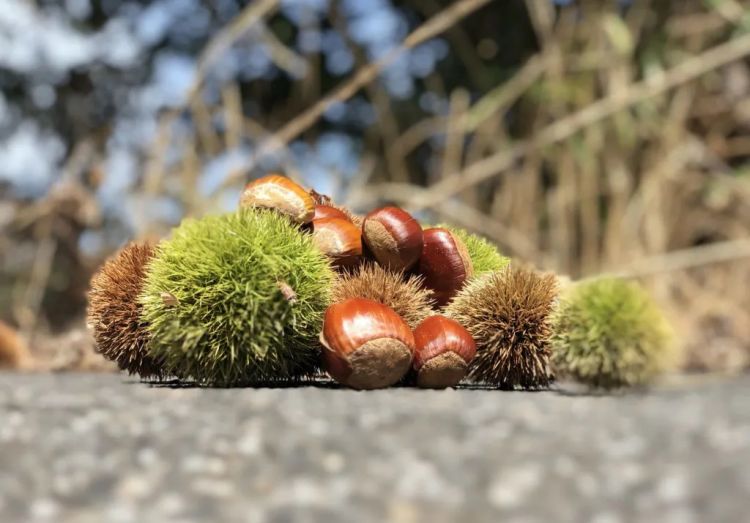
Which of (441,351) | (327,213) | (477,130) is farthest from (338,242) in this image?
(477,130)

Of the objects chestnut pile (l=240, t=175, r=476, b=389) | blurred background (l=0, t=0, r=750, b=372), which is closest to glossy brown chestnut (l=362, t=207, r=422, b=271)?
chestnut pile (l=240, t=175, r=476, b=389)

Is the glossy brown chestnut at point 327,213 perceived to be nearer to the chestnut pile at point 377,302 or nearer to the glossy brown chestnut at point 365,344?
the chestnut pile at point 377,302

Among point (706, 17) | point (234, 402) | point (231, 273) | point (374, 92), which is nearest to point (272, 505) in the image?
point (234, 402)

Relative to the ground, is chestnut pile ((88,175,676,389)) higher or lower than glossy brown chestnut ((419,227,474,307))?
lower

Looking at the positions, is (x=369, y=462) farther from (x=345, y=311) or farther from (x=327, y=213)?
(x=327, y=213)

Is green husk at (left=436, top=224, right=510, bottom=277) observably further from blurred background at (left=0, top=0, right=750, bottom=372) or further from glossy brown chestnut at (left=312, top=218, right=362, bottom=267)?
blurred background at (left=0, top=0, right=750, bottom=372)

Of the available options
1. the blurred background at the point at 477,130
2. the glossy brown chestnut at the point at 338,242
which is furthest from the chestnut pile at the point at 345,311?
the blurred background at the point at 477,130
